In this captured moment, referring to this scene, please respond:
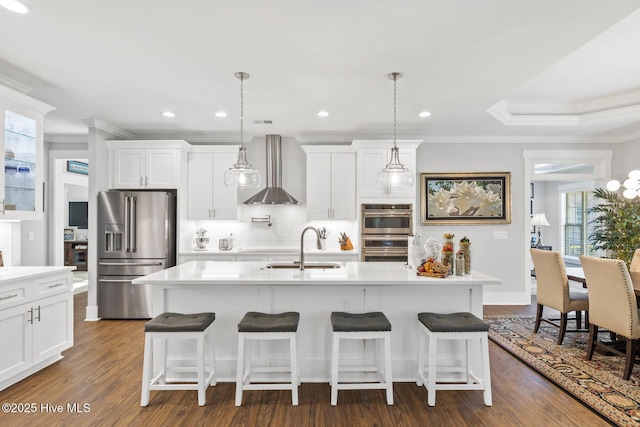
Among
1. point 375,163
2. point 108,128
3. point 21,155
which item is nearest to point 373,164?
point 375,163

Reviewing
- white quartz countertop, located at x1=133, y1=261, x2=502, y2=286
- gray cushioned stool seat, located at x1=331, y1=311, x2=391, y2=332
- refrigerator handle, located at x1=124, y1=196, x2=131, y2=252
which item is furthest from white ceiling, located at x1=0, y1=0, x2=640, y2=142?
gray cushioned stool seat, located at x1=331, y1=311, x2=391, y2=332

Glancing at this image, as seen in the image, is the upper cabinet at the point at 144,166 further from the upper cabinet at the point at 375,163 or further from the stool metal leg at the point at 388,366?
the stool metal leg at the point at 388,366

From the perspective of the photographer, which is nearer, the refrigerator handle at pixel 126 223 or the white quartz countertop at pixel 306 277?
the white quartz countertop at pixel 306 277

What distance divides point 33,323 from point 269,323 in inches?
86.1

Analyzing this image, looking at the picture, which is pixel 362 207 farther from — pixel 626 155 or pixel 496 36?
Result: pixel 626 155

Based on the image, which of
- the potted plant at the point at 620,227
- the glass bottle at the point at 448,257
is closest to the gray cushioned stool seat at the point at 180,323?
the glass bottle at the point at 448,257

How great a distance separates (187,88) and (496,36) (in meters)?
2.82

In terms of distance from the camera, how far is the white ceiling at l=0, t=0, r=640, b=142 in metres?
2.34

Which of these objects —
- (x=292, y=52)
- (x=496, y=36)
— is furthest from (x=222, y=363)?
(x=496, y=36)

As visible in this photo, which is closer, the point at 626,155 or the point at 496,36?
the point at 496,36

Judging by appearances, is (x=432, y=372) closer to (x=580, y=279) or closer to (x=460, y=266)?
(x=460, y=266)

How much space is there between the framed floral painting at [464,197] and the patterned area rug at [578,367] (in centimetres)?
173

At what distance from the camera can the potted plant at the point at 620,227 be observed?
5195 millimetres

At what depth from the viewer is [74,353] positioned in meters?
3.79
